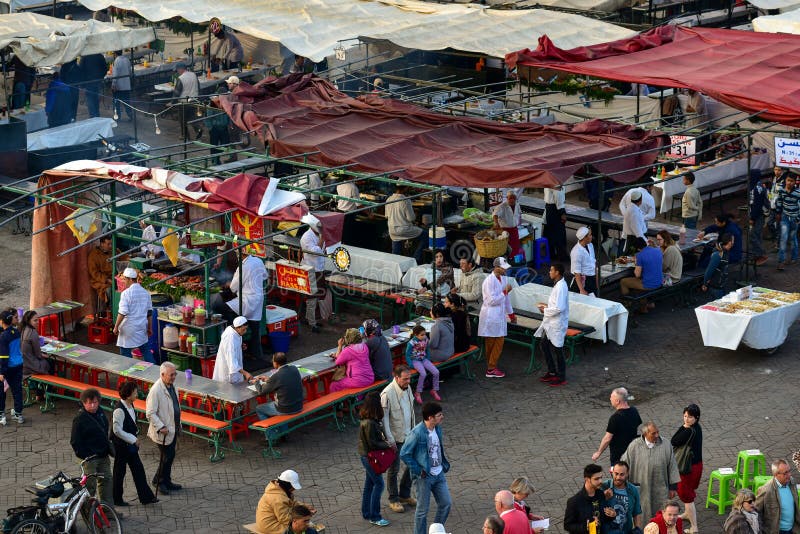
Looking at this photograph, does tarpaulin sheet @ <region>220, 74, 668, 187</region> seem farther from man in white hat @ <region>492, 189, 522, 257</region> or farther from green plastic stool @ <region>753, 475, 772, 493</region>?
green plastic stool @ <region>753, 475, 772, 493</region>

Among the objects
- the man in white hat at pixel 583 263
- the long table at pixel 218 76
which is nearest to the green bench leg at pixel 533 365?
the man in white hat at pixel 583 263

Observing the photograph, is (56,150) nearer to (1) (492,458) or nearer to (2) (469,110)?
(2) (469,110)

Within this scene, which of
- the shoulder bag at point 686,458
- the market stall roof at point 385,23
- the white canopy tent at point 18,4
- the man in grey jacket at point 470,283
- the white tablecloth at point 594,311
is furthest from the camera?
the white canopy tent at point 18,4

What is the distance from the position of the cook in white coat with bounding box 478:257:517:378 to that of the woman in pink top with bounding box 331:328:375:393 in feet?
6.58

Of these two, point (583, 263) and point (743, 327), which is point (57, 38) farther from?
point (743, 327)

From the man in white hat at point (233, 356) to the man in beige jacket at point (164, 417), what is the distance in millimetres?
1420

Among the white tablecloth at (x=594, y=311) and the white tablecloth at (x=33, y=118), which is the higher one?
the white tablecloth at (x=33, y=118)

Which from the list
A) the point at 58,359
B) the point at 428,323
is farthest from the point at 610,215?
the point at 58,359

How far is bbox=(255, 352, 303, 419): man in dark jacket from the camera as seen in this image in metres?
15.3

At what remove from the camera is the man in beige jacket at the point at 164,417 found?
14.3 meters

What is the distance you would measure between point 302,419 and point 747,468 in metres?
5.05

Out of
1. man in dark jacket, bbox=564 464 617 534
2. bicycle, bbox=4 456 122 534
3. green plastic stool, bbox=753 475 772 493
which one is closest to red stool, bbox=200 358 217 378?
bicycle, bbox=4 456 122 534

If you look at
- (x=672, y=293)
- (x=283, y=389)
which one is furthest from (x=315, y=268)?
(x=672, y=293)

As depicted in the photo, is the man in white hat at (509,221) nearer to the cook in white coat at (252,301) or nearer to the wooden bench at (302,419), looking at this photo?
the cook in white coat at (252,301)
